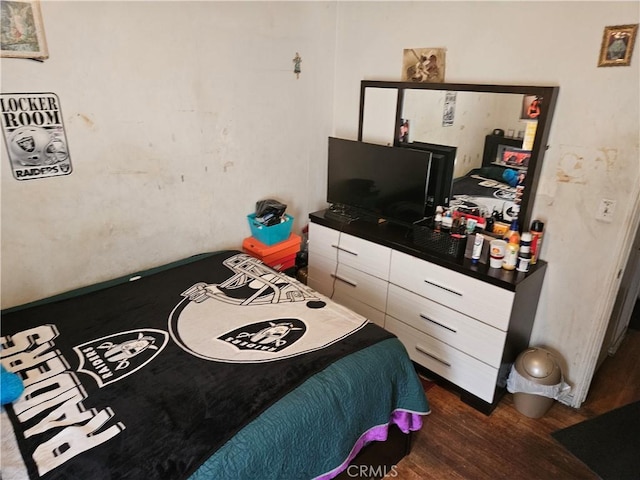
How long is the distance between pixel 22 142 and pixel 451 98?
2116mm

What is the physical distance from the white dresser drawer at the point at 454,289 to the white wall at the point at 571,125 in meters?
0.42

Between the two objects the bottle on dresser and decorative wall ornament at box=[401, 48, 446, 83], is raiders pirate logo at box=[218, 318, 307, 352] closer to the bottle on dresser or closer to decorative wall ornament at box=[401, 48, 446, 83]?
the bottle on dresser

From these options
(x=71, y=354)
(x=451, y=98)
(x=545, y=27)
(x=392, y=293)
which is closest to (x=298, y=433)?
(x=71, y=354)

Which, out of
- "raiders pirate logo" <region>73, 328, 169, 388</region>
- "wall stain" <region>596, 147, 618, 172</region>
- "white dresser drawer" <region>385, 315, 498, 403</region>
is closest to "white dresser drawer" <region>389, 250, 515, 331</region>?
"white dresser drawer" <region>385, 315, 498, 403</region>

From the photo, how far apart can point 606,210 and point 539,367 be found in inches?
32.6

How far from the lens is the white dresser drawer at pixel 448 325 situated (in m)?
2.09

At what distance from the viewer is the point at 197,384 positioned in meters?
1.46

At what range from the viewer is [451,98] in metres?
2.36

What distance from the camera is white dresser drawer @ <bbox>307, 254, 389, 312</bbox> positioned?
2.55m

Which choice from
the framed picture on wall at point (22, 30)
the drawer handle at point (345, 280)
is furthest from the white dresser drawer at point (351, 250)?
the framed picture on wall at point (22, 30)

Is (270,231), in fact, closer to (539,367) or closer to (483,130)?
(483,130)

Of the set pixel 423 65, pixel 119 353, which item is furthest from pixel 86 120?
pixel 423 65

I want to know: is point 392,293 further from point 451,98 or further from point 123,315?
point 123,315

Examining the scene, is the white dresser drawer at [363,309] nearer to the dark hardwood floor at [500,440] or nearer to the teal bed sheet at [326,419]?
the dark hardwood floor at [500,440]
